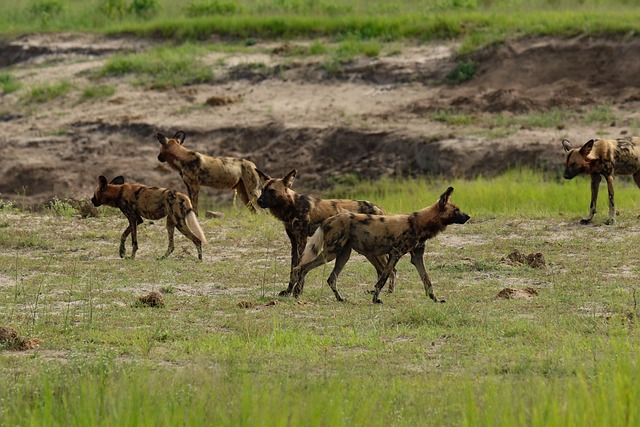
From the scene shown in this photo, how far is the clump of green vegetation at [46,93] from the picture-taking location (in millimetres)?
27188

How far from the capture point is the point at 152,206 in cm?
1494

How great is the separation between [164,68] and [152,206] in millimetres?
12907

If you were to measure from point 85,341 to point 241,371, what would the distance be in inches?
81.6

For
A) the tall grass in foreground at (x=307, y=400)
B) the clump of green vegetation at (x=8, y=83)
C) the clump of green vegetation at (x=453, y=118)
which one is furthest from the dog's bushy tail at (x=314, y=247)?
the clump of green vegetation at (x=8, y=83)

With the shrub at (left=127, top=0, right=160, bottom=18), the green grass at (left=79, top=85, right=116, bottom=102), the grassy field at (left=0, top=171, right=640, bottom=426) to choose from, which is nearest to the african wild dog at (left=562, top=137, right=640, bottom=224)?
the grassy field at (left=0, top=171, right=640, bottom=426)

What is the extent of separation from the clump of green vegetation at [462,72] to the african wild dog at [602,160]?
8.53 meters

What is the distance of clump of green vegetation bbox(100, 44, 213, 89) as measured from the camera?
88.6ft

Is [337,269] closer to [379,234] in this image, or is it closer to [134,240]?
[379,234]

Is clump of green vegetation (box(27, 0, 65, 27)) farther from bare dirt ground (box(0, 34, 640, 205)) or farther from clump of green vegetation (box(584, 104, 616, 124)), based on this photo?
clump of green vegetation (box(584, 104, 616, 124))

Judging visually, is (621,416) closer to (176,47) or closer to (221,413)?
(221,413)

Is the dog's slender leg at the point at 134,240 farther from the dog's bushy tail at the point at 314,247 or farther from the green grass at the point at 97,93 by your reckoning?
the green grass at the point at 97,93

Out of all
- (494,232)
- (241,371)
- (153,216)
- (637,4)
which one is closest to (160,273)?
(153,216)

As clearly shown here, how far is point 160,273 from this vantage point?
44.0 ft

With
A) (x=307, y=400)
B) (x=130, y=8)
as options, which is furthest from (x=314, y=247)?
(x=130, y=8)
